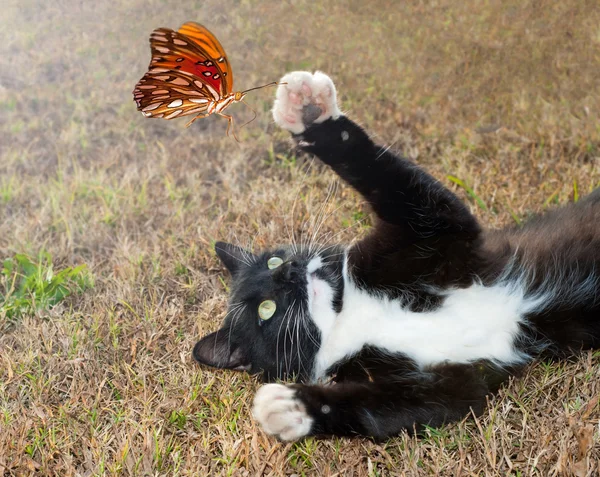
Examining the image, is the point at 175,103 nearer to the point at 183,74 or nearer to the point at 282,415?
the point at 183,74

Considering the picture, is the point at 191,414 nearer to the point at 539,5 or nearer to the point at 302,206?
the point at 302,206

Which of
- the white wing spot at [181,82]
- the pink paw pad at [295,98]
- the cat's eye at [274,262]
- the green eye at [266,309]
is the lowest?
the green eye at [266,309]

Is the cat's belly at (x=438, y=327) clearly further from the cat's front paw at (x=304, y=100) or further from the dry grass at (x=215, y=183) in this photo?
the cat's front paw at (x=304, y=100)

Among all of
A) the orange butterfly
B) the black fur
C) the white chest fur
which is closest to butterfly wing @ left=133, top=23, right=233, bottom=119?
the orange butterfly

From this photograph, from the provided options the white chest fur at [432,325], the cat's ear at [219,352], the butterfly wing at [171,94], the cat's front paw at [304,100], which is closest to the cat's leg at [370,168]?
the cat's front paw at [304,100]

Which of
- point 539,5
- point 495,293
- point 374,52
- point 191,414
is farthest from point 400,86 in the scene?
point 191,414

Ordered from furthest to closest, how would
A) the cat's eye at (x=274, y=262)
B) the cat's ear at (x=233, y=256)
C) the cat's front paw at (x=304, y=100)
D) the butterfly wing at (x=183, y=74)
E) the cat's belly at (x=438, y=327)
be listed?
the cat's ear at (x=233, y=256), the cat's eye at (x=274, y=262), the cat's front paw at (x=304, y=100), the cat's belly at (x=438, y=327), the butterfly wing at (x=183, y=74)

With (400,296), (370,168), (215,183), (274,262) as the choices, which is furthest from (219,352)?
(215,183)

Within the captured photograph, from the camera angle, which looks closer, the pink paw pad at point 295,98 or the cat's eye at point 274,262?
the pink paw pad at point 295,98

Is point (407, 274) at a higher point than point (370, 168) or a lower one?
lower
